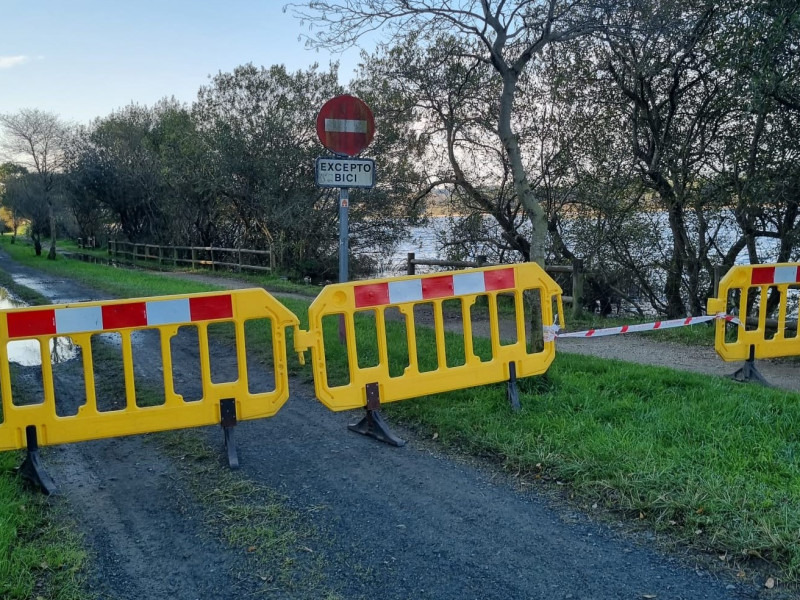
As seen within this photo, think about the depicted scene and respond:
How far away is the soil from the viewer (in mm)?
2928

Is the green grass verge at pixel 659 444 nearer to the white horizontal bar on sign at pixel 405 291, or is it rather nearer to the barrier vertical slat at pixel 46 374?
the white horizontal bar on sign at pixel 405 291

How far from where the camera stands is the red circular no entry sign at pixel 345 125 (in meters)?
7.30

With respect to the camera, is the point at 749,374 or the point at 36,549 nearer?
the point at 36,549

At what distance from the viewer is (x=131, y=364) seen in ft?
14.8

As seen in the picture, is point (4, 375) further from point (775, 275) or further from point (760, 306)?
point (775, 275)

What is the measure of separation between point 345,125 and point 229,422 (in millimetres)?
4122

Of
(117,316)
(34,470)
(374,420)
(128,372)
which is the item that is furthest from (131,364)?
(374,420)

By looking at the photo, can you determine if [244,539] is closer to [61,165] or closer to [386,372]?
[386,372]

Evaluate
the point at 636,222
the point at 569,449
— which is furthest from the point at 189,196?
the point at 569,449

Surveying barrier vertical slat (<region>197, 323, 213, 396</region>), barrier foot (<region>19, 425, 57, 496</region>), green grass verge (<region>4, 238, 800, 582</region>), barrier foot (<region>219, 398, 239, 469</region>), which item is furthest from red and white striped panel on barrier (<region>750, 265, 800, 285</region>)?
barrier foot (<region>19, 425, 57, 496</region>)

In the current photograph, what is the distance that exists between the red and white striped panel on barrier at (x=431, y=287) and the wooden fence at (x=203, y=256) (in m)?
16.9

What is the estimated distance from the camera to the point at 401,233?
2116 cm

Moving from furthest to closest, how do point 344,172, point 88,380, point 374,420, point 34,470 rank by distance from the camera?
1. point 344,172
2. point 374,420
3. point 88,380
4. point 34,470

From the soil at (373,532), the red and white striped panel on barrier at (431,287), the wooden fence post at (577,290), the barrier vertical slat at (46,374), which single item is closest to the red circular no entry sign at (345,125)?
the red and white striped panel on barrier at (431,287)
